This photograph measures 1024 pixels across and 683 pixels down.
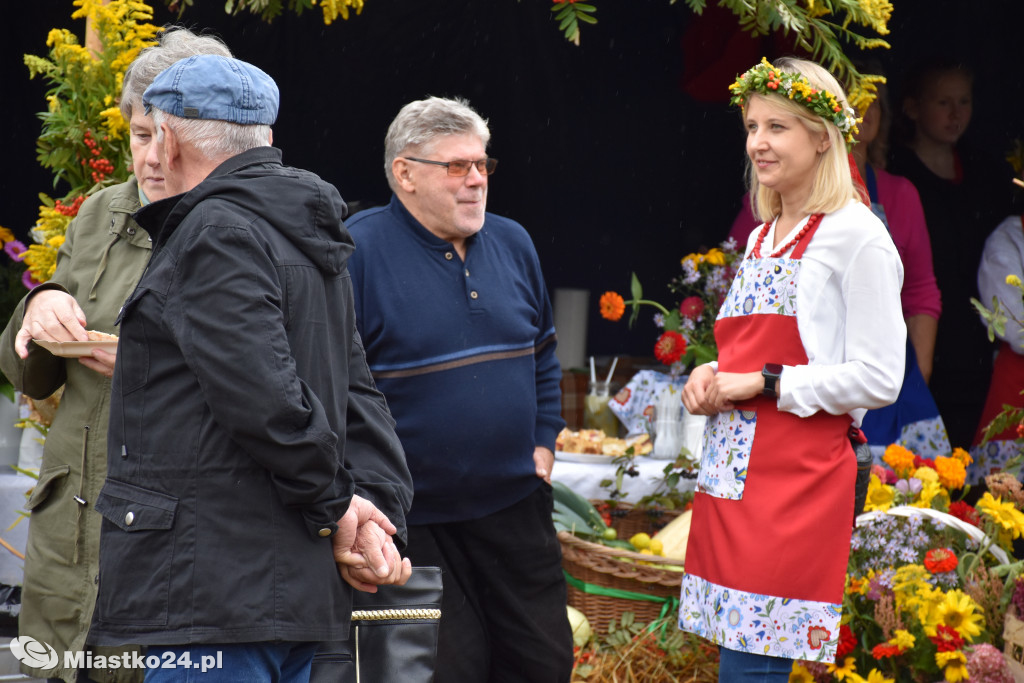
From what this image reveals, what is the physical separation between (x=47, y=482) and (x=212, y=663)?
862 millimetres

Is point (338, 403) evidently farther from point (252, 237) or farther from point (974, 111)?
point (974, 111)

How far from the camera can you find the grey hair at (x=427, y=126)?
2783 mm

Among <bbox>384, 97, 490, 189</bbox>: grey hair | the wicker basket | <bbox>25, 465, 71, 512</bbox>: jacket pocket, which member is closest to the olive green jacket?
<bbox>25, 465, 71, 512</bbox>: jacket pocket

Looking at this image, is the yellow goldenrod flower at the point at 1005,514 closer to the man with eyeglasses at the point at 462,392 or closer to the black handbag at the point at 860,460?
the black handbag at the point at 860,460

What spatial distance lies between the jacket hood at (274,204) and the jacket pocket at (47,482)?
0.73 m

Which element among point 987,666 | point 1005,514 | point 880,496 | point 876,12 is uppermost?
point 876,12

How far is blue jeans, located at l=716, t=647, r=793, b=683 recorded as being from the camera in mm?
2387

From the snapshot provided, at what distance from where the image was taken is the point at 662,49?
5.57 m

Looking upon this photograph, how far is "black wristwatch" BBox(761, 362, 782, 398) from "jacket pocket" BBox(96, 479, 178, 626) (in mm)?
1354

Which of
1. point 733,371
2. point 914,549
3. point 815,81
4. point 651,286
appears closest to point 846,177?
point 815,81

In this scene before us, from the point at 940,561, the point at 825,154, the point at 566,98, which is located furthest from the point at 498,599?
the point at 566,98

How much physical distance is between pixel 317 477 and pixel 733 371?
1.23m

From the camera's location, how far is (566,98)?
5504 mm

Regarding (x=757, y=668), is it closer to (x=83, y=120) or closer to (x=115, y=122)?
Answer: (x=115, y=122)
